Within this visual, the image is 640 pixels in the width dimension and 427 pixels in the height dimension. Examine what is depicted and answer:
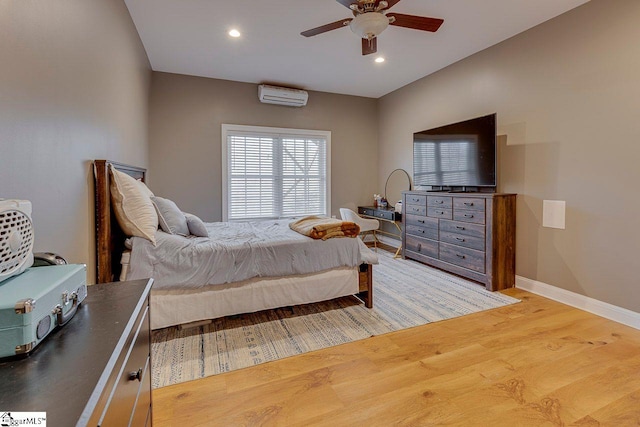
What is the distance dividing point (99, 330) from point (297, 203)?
4645 mm

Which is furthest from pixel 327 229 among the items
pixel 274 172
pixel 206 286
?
pixel 274 172

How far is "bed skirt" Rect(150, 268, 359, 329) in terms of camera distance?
2244 millimetres

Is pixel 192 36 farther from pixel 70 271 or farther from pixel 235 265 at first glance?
pixel 70 271

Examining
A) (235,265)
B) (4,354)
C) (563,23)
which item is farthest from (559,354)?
(563,23)

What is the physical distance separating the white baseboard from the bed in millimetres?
1852

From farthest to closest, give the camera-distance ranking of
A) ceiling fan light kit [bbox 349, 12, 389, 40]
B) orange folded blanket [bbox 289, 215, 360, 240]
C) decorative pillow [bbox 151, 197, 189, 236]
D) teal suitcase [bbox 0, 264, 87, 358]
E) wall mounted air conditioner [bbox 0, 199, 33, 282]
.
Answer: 1. orange folded blanket [bbox 289, 215, 360, 240]
2. decorative pillow [bbox 151, 197, 189, 236]
3. ceiling fan light kit [bbox 349, 12, 389, 40]
4. wall mounted air conditioner [bbox 0, 199, 33, 282]
5. teal suitcase [bbox 0, 264, 87, 358]

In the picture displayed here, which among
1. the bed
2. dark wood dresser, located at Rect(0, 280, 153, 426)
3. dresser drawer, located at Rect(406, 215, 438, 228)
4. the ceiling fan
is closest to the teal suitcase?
dark wood dresser, located at Rect(0, 280, 153, 426)

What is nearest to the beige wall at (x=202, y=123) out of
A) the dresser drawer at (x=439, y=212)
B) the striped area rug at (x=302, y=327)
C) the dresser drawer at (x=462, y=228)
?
the dresser drawer at (x=439, y=212)

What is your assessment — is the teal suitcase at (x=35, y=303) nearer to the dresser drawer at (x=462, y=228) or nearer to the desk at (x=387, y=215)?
the dresser drawer at (x=462, y=228)

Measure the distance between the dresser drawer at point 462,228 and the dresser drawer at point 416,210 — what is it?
34 cm

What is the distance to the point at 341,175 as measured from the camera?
559cm

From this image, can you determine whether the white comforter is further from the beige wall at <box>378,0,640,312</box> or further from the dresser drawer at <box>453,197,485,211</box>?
the beige wall at <box>378,0,640,312</box>

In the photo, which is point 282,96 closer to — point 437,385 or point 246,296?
point 246,296

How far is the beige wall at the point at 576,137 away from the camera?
2547 millimetres
